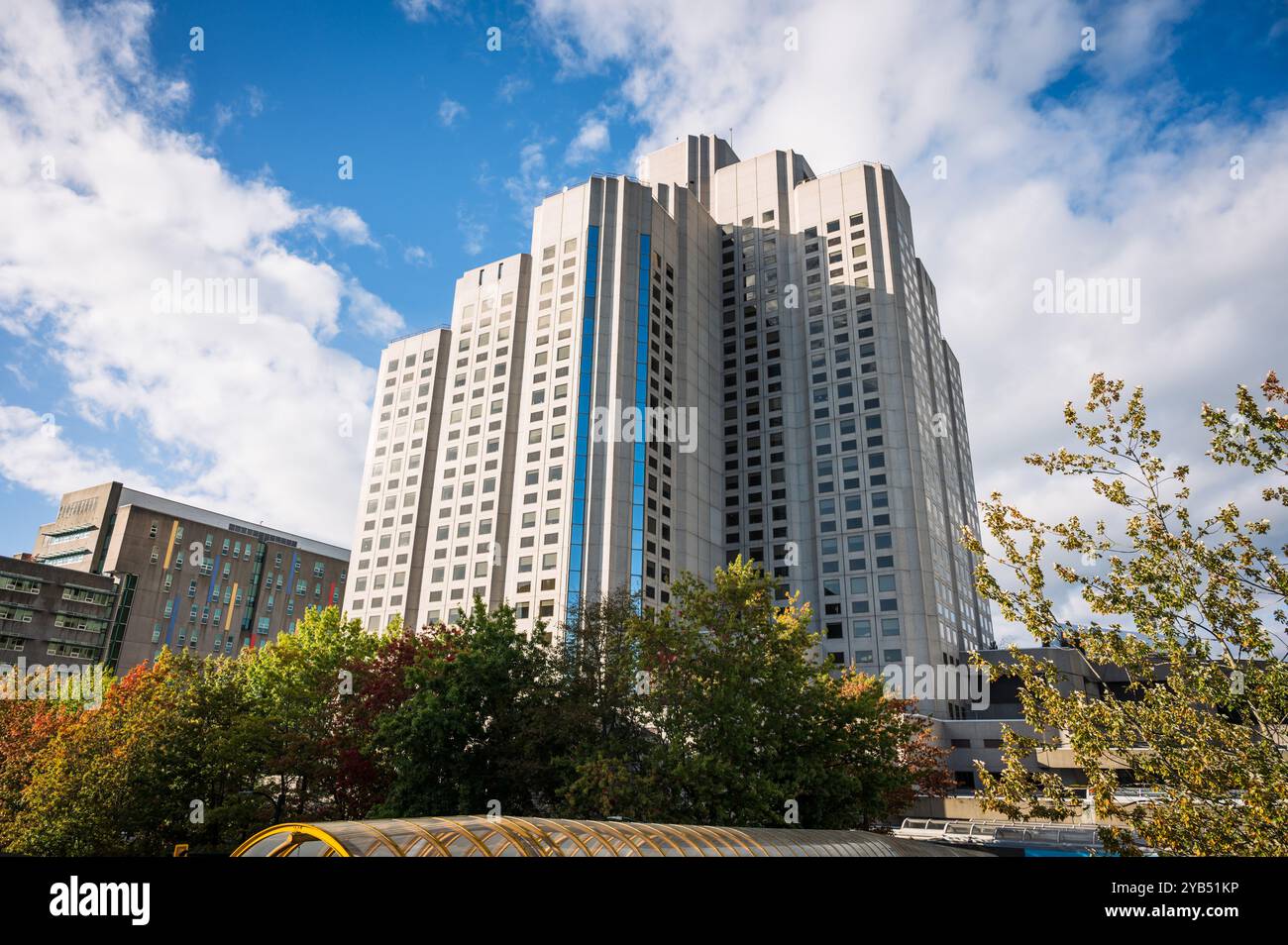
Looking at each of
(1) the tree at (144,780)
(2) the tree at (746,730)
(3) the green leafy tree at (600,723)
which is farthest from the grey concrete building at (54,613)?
(2) the tree at (746,730)

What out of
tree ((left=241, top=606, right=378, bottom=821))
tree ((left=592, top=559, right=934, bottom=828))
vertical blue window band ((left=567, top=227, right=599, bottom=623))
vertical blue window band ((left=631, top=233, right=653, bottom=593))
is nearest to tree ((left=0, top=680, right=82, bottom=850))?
tree ((left=241, top=606, right=378, bottom=821))

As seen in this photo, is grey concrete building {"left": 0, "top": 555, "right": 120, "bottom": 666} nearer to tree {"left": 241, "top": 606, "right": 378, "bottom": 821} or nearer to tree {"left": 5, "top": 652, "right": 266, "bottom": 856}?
tree {"left": 241, "top": 606, "right": 378, "bottom": 821}

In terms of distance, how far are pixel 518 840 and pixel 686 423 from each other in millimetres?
90461

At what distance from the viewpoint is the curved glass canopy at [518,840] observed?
11.0 metres

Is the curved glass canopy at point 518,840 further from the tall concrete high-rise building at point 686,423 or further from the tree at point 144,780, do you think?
the tall concrete high-rise building at point 686,423

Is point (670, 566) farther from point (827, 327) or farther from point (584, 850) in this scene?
point (584, 850)

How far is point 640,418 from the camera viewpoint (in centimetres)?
9262

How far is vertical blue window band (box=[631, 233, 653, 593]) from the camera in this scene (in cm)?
8600

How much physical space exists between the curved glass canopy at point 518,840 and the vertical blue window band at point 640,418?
6391 cm

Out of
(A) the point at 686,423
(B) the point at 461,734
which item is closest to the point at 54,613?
(A) the point at 686,423
